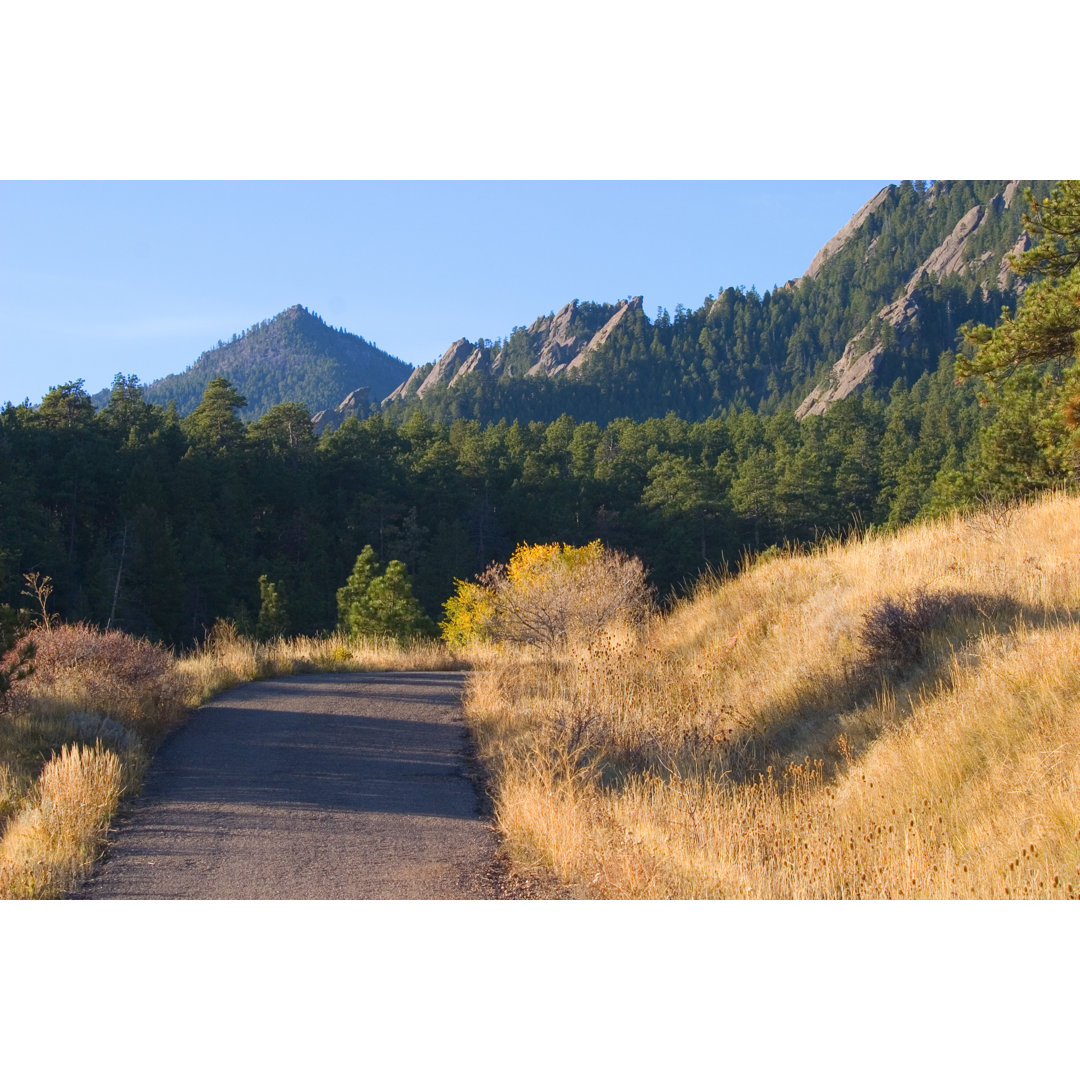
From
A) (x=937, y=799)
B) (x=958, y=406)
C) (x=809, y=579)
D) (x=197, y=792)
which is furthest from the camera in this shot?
(x=958, y=406)

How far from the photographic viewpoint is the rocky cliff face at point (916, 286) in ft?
475

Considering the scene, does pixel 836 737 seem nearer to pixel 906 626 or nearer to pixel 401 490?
pixel 906 626

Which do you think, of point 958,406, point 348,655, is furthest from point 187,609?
point 958,406

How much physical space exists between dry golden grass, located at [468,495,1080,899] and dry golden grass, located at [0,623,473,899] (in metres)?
2.43

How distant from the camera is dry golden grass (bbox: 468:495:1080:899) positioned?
16.1 feet

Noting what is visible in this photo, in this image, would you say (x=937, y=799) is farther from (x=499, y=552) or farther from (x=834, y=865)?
(x=499, y=552)

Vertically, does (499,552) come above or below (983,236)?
below

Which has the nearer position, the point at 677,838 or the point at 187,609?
the point at 677,838

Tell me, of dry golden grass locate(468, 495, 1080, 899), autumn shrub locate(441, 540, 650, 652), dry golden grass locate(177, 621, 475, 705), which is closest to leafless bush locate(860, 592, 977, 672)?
dry golden grass locate(468, 495, 1080, 899)

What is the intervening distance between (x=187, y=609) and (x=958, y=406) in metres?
72.7

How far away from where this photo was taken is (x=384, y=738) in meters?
8.92

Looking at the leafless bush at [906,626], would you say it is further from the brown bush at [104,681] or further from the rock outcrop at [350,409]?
the rock outcrop at [350,409]

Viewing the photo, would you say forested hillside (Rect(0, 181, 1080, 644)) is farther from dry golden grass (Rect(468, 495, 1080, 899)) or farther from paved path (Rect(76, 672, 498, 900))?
paved path (Rect(76, 672, 498, 900))

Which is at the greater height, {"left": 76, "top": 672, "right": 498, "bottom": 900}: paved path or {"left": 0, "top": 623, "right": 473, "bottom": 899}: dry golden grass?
{"left": 0, "top": 623, "right": 473, "bottom": 899}: dry golden grass
